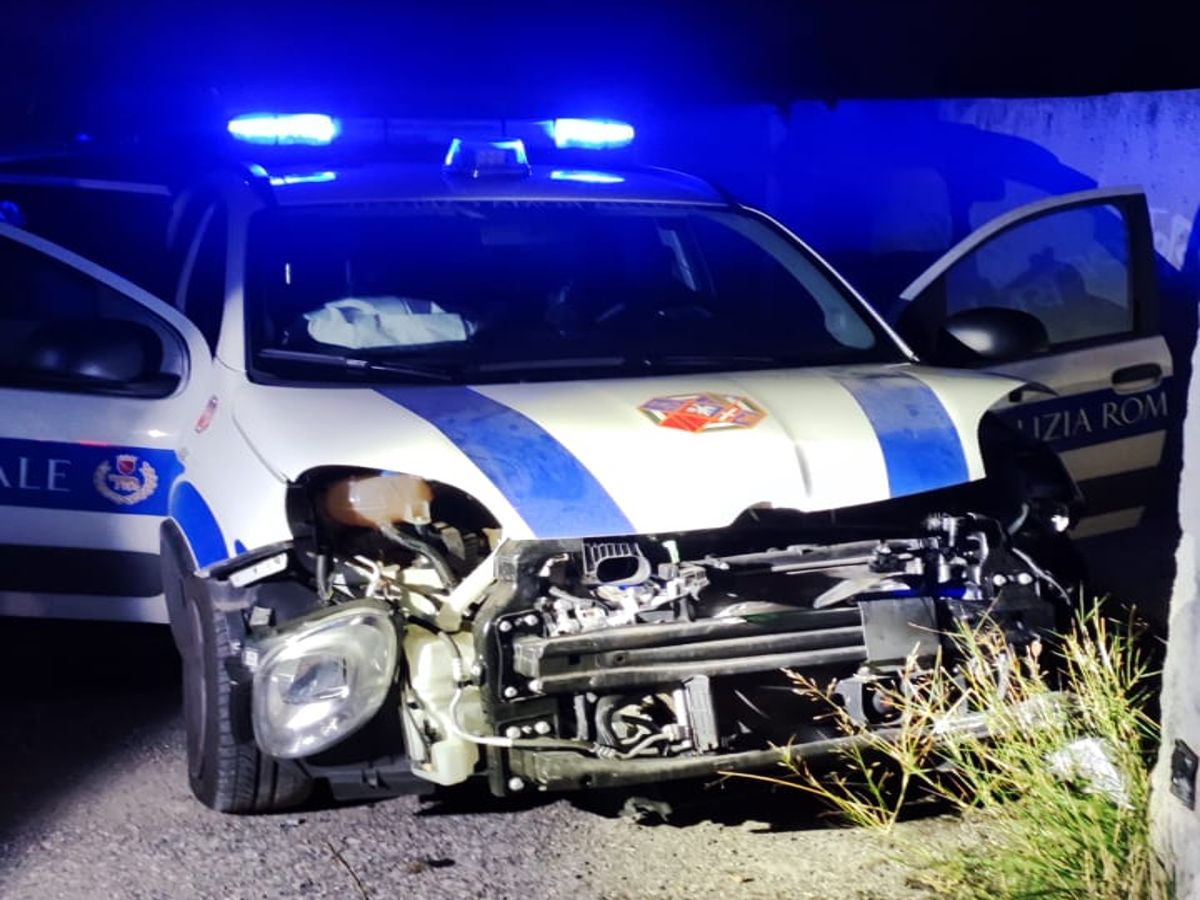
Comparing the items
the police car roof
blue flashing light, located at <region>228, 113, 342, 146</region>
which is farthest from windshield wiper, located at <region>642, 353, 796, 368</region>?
blue flashing light, located at <region>228, 113, 342, 146</region>

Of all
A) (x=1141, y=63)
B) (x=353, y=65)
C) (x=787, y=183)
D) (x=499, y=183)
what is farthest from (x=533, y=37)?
(x=499, y=183)

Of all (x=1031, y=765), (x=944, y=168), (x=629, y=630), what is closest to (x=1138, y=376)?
(x=1031, y=765)

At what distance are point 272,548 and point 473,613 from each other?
1.49 ft

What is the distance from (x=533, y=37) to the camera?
1752 centimetres

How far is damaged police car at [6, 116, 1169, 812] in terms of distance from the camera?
3.65 meters

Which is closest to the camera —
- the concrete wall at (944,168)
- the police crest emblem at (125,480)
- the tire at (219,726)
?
the tire at (219,726)

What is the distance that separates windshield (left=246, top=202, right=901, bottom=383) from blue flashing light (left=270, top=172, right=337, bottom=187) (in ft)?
0.53

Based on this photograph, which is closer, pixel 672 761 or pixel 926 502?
pixel 672 761

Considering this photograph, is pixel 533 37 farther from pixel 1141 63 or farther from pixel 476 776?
pixel 476 776

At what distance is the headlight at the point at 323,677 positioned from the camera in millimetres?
3619

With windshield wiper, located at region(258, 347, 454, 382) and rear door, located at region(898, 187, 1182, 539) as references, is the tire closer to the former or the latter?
windshield wiper, located at region(258, 347, 454, 382)

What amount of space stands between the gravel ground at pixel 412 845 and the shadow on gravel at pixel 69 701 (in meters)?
0.01

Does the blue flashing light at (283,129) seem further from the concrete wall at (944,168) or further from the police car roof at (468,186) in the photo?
the concrete wall at (944,168)

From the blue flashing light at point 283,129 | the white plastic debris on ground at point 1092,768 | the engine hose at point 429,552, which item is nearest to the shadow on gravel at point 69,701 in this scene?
the engine hose at point 429,552
